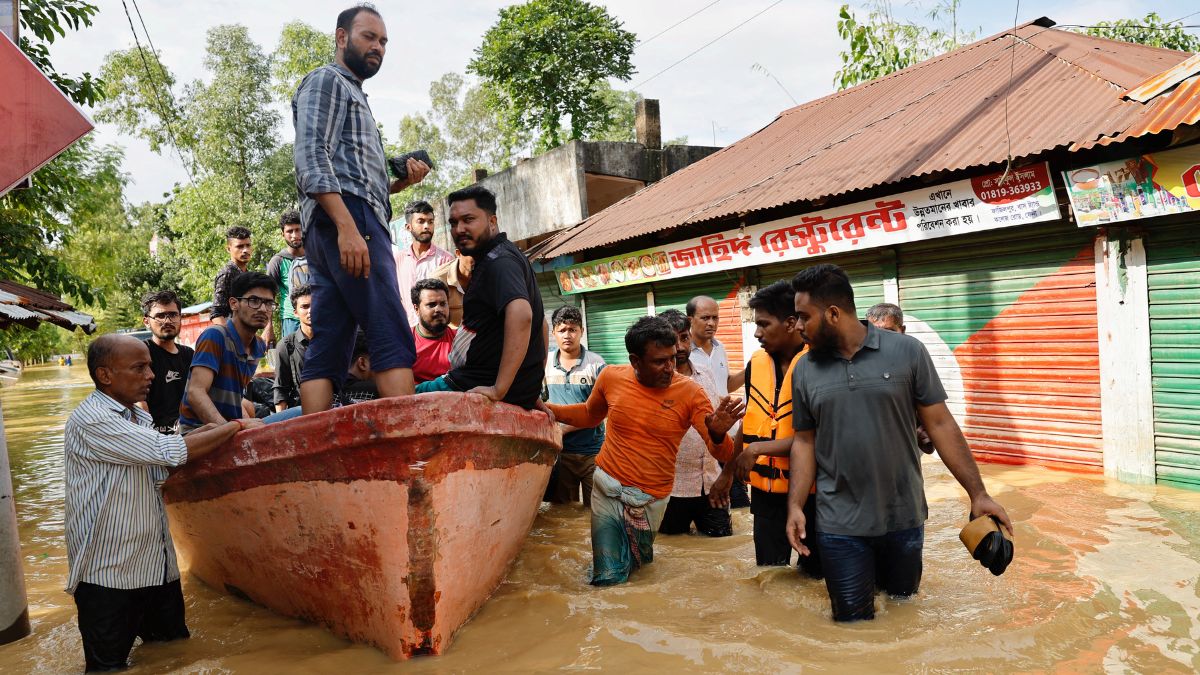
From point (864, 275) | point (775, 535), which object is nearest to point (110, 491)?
point (775, 535)

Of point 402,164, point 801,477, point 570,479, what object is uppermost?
point 402,164

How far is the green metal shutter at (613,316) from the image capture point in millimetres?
12961

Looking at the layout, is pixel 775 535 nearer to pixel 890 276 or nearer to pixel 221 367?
pixel 221 367

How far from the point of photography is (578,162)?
1658 cm

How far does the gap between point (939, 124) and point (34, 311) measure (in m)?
8.77

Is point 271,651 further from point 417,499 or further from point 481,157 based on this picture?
point 481,157

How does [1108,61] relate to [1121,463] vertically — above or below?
above

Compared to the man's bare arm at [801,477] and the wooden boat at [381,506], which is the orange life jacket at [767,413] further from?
the wooden boat at [381,506]

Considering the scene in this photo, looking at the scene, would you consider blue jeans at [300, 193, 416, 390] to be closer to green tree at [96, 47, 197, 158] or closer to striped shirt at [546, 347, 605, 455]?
striped shirt at [546, 347, 605, 455]

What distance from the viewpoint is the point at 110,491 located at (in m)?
3.31

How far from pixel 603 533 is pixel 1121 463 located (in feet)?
16.7

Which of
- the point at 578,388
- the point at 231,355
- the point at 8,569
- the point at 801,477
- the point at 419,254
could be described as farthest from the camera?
the point at 419,254

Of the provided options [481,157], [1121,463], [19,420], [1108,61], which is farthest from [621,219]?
[481,157]

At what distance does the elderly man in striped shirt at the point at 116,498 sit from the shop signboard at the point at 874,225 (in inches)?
259
